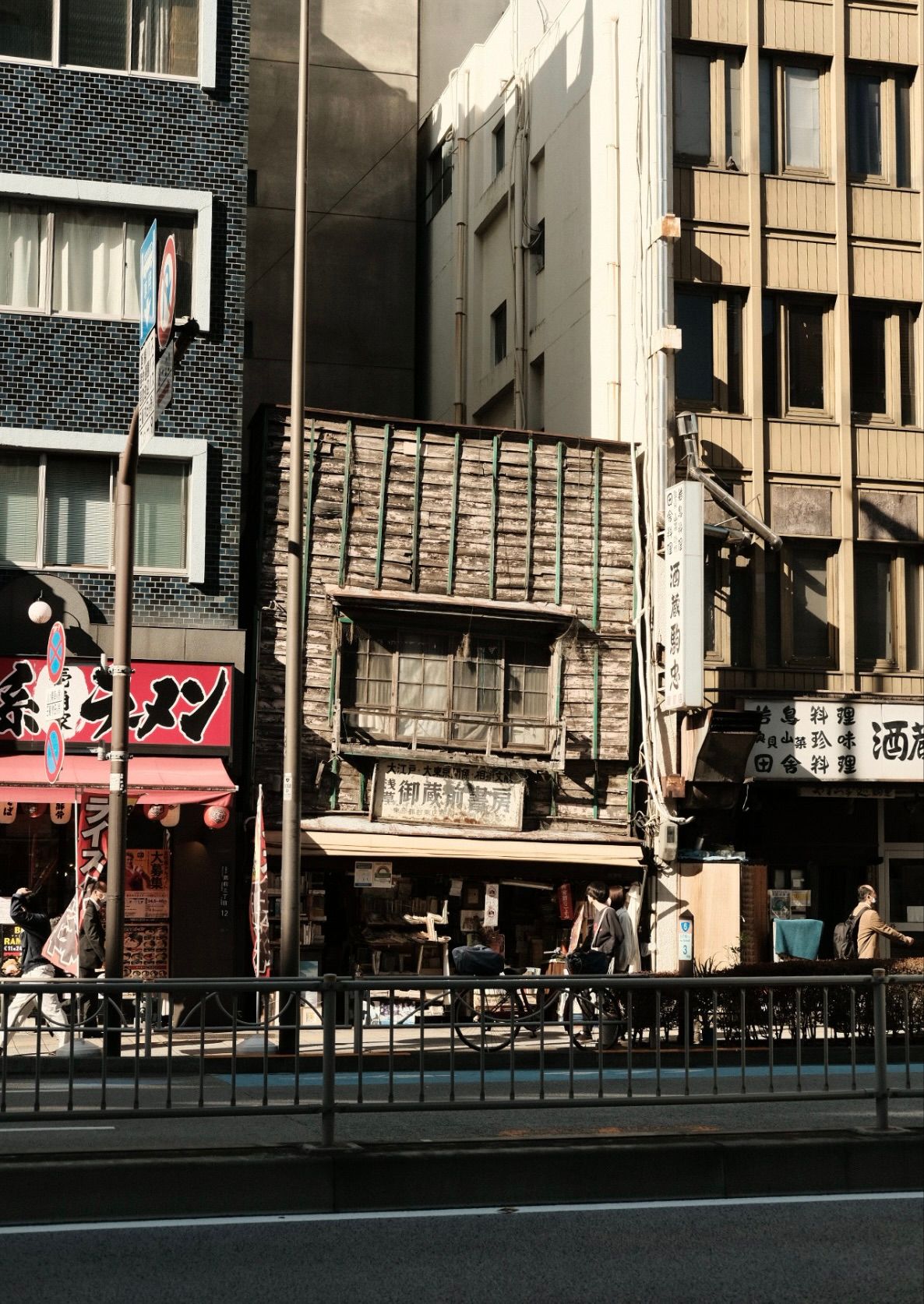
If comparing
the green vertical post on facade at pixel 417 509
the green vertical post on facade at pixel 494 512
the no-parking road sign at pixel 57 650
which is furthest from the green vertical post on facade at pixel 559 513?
the no-parking road sign at pixel 57 650

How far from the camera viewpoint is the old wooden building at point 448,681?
2389 centimetres

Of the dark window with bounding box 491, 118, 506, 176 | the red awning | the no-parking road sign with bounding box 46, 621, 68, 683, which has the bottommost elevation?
the red awning

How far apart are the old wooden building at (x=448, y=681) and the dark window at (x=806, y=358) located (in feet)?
11.9

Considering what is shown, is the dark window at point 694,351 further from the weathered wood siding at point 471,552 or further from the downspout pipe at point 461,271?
the downspout pipe at point 461,271

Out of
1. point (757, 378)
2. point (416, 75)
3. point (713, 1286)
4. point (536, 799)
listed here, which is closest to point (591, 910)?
point (536, 799)

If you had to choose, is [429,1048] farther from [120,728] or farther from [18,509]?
[18,509]

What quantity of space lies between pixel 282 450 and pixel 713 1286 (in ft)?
60.3

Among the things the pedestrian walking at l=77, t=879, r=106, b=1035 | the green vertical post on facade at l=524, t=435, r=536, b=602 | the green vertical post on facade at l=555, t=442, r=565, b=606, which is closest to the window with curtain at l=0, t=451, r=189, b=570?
the green vertical post on facade at l=524, t=435, r=536, b=602

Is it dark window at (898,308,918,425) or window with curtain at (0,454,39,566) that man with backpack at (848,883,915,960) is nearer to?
dark window at (898,308,918,425)

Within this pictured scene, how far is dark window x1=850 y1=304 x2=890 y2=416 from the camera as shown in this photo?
90.1ft

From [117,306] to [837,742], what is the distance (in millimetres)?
12186

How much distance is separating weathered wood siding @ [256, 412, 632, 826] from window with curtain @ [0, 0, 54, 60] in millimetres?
6109

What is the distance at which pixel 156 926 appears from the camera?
75.4 feet

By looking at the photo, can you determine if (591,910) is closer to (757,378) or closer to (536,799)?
(536,799)
